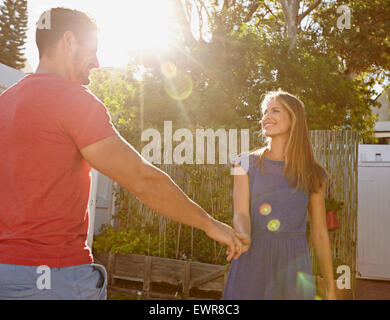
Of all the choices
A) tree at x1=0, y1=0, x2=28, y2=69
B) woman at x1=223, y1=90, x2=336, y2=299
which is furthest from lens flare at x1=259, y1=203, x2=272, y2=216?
tree at x1=0, y1=0, x2=28, y2=69

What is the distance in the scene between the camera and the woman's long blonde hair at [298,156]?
2.52 metres

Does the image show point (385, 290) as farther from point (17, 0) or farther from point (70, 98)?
point (17, 0)

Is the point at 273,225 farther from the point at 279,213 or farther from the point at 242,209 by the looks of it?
the point at 242,209

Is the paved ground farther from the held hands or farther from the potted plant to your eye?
the held hands

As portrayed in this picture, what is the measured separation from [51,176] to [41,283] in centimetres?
35

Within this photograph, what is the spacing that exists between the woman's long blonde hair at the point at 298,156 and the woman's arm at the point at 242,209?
147 mm

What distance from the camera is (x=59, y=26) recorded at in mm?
1445

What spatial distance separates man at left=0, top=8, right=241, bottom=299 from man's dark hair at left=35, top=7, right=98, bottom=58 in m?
0.15

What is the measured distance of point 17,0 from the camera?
3303 centimetres

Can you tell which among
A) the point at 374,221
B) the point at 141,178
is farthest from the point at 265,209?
the point at 374,221

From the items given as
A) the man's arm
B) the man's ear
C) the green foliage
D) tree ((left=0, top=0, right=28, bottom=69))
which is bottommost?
the green foliage

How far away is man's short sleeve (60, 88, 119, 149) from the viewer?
1.31 m

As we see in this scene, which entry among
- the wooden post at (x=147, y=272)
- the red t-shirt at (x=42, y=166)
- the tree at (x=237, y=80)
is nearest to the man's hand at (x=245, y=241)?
the red t-shirt at (x=42, y=166)
